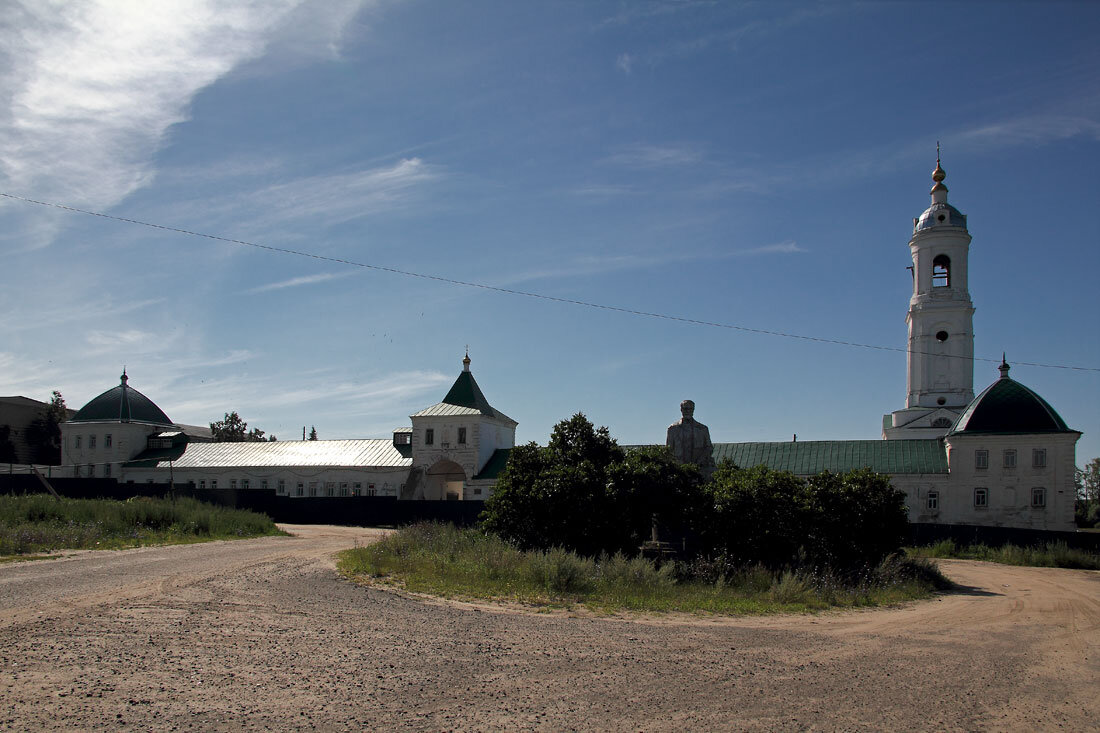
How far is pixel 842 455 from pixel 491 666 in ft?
116

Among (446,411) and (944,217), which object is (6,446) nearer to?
(446,411)

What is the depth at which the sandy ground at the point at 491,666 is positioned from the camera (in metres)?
6.31

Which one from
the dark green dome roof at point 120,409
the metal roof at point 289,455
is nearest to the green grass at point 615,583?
the metal roof at point 289,455

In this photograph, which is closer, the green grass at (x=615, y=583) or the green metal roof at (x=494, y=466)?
the green grass at (x=615, y=583)

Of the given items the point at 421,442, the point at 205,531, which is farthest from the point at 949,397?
the point at 205,531

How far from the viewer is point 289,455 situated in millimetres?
51969

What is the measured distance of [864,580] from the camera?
15438 millimetres

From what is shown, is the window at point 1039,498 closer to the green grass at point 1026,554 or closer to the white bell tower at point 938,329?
the green grass at point 1026,554

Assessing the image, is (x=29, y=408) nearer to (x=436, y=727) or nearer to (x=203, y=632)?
(x=203, y=632)

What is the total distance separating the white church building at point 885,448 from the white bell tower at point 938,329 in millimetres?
67

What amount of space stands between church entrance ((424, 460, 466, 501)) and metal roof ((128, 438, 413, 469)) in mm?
1768

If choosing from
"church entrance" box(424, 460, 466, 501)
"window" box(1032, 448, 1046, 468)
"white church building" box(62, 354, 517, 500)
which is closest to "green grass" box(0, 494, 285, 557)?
"white church building" box(62, 354, 517, 500)

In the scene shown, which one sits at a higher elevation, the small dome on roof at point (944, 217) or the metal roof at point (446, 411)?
the small dome on roof at point (944, 217)

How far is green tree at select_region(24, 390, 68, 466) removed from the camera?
2435 inches
